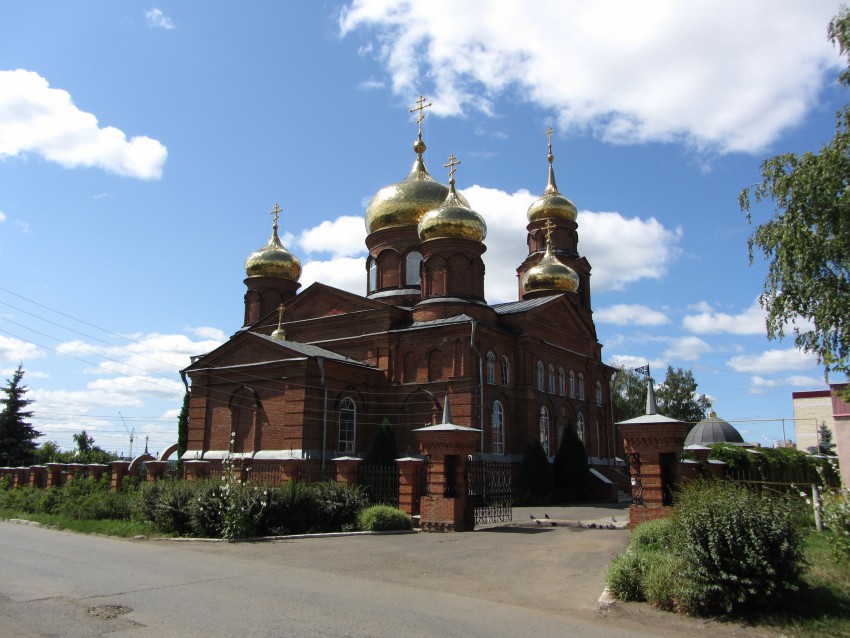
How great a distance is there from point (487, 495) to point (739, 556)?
34.6 feet

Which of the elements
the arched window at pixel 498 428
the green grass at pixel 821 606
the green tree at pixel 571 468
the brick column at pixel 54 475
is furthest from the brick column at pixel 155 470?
the green grass at pixel 821 606

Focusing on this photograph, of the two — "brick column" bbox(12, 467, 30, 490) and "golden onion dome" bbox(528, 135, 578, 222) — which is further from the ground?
"golden onion dome" bbox(528, 135, 578, 222)

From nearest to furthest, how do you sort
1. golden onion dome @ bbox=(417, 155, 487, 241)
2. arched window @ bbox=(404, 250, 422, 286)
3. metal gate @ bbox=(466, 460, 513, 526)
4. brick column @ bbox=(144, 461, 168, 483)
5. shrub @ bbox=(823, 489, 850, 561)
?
shrub @ bbox=(823, 489, 850, 561) → metal gate @ bbox=(466, 460, 513, 526) → brick column @ bbox=(144, 461, 168, 483) → golden onion dome @ bbox=(417, 155, 487, 241) → arched window @ bbox=(404, 250, 422, 286)

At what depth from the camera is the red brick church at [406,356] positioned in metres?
23.4

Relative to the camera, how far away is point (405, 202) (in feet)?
99.1

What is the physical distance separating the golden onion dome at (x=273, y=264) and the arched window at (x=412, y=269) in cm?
660

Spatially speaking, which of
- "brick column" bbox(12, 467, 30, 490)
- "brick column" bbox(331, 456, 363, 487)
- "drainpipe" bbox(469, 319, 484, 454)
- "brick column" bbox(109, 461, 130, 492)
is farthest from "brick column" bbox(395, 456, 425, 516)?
"brick column" bbox(12, 467, 30, 490)

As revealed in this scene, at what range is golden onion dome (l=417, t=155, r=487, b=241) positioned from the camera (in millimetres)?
26734

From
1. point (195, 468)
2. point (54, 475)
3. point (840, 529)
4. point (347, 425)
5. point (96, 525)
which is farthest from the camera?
point (347, 425)

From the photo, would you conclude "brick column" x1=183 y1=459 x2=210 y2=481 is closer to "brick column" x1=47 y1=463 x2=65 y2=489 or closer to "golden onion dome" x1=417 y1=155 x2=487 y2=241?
"brick column" x1=47 y1=463 x2=65 y2=489

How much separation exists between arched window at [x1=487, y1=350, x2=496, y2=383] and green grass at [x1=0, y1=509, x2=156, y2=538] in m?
13.2

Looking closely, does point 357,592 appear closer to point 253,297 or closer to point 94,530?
point 94,530

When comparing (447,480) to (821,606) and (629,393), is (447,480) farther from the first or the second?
(629,393)

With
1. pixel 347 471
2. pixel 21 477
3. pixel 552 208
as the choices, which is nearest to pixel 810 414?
pixel 552 208
